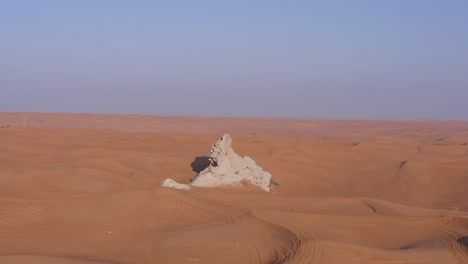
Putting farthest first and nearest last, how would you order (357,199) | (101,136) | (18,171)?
(101,136)
(18,171)
(357,199)

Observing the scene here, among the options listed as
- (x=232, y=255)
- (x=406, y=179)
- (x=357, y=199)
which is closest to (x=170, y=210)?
(x=232, y=255)

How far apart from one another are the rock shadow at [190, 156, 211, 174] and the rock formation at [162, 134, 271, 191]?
6.47ft

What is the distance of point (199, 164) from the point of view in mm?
15742

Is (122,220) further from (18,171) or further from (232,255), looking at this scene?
(18,171)

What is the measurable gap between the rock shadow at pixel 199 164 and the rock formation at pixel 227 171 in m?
1.97

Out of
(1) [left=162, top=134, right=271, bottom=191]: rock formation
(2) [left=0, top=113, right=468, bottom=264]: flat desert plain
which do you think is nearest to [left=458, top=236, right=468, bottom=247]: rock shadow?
(2) [left=0, top=113, right=468, bottom=264]: flat desert plain

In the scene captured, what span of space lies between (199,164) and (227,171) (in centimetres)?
282

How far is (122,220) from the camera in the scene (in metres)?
8.17

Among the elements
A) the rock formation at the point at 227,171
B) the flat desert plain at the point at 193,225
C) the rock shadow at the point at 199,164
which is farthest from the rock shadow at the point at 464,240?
Answer: the rock shadow at the point at 199,164

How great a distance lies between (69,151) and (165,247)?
10733mm

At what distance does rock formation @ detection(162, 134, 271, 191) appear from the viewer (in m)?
12.7

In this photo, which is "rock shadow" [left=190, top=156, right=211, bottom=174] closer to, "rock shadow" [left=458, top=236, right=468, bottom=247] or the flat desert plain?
the flat desert plain

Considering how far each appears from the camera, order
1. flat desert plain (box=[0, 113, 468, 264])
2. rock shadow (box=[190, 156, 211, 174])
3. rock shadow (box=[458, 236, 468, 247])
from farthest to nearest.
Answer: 1. rock shadow (box=[190, 156, 211, 174])
2. rock shadow (box=[458, 236, 468, 247])
3. flat desert plain (box=[0, 113, 468, 264])

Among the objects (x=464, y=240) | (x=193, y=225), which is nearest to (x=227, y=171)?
(x=193, y=225)
